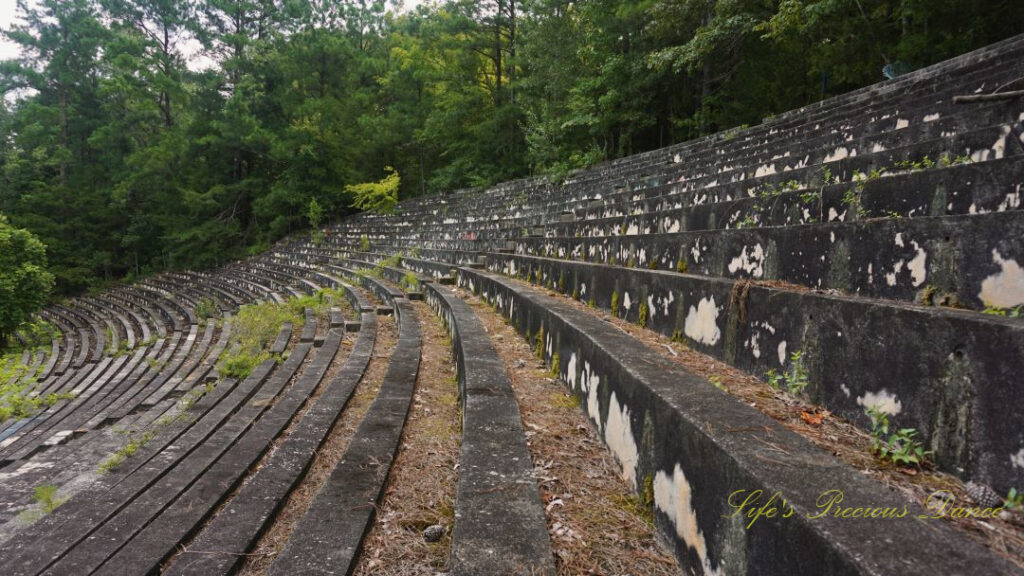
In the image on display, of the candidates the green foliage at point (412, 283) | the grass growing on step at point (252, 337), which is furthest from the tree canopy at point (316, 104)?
the grass growing on step at point (252, 337)

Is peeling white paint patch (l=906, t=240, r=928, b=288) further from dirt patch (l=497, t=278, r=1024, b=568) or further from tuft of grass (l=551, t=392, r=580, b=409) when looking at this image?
tuft of grass (l=551, t=392, r=580, b=409)

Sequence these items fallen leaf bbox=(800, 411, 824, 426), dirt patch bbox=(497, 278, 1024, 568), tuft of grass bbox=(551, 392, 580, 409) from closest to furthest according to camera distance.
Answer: dirt patch bbox=(497, 278, 1024, 568), fallen leaf bbox=(800, 411, 824, 426), tuft of grass bbox=(551, 392, 580, 409)

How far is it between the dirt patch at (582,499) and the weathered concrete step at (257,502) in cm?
122

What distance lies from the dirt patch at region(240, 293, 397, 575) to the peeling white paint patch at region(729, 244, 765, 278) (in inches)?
96.2

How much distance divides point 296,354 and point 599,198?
19.3ft

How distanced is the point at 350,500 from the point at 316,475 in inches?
26.9

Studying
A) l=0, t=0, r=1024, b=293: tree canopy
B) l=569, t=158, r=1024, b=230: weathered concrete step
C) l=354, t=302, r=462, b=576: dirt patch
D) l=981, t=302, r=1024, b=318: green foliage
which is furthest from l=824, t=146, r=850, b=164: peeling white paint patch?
l=0, t=0, r=1024, b=293: tree canopy

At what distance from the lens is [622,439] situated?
1864 millimetres

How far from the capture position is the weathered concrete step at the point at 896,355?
3.32 ft

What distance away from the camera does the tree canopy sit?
14.8 meters

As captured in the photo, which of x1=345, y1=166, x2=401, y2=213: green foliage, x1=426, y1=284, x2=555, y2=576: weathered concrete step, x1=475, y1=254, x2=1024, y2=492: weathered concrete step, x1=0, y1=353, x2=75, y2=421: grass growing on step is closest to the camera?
x1=475, y1=254, x2=1024, y2=492: weathered concrete step

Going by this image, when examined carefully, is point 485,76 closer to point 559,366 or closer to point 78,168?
point 559,366

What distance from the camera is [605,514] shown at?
62.7 inches

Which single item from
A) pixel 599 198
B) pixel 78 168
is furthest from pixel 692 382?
pixel 78 168
